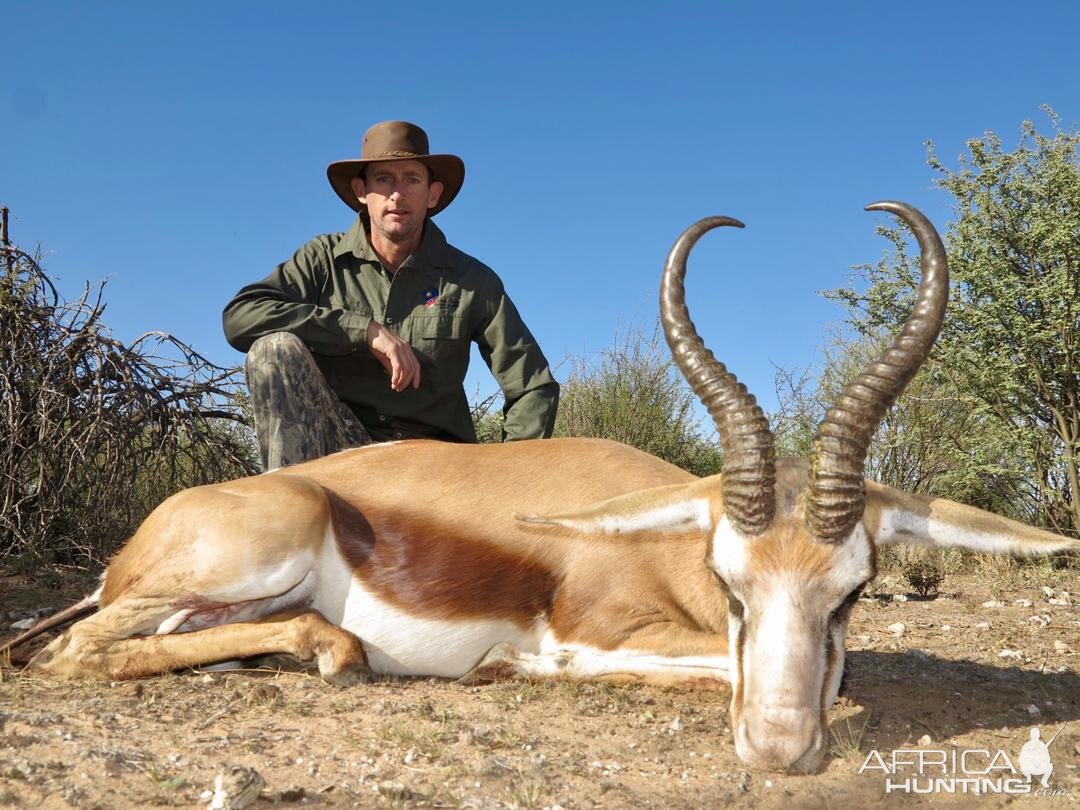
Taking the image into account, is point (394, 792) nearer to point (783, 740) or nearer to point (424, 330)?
point (783, 740)

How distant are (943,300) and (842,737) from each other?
1728 millimetres

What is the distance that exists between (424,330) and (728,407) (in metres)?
3.37

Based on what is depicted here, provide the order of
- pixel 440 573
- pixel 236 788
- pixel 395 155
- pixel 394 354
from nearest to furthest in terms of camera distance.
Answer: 1. pixel 236 788
2. pixel 440 573
3. pixel 394 354
4. pixel 395 155

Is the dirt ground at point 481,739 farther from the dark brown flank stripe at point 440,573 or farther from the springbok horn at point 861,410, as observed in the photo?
the springbok horn at point 861,410

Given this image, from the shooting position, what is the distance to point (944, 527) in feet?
11.4

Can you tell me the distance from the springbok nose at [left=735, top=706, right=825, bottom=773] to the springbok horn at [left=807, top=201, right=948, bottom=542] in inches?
24.8

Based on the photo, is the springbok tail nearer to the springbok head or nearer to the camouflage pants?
the camouflage pants

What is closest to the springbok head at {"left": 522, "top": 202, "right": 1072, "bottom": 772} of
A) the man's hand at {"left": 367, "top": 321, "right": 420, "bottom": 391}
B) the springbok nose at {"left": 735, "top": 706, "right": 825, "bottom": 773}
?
the springbok nose at {"left": 735, "top": 706, "right": 825, "bottom": 773}

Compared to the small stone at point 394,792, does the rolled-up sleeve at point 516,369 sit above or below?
above

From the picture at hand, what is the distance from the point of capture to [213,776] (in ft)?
9.34

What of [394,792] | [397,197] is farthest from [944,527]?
[397,197]

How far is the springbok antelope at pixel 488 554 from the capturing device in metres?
3.51

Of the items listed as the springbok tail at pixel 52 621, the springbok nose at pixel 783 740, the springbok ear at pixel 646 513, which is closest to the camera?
the springbok nose at pixel 783 740

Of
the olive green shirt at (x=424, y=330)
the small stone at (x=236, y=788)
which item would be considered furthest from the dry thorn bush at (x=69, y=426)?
the small stone at (x=236, y=788)
